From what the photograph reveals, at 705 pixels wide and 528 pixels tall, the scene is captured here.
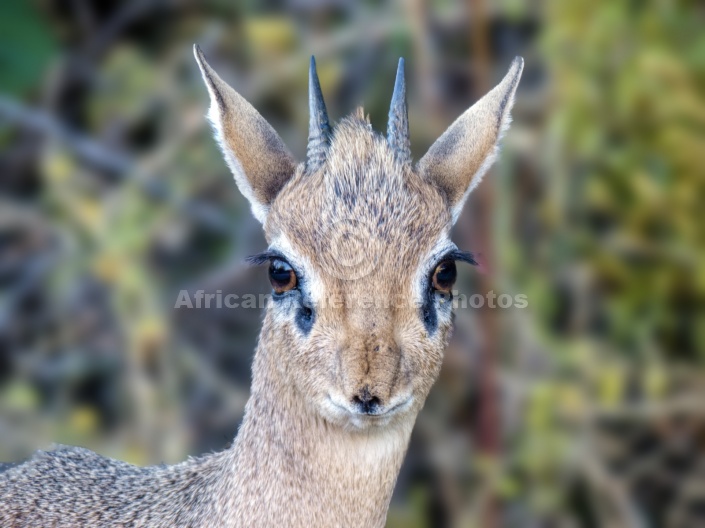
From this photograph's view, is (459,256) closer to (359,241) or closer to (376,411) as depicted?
(359,241)

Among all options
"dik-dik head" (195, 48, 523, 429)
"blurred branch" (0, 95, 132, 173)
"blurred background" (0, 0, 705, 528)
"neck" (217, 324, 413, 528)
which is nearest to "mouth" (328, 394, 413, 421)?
"dik-dik head" (195, 48, 523, 429)

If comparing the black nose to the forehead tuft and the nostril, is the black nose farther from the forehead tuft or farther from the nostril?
the forehead tuft

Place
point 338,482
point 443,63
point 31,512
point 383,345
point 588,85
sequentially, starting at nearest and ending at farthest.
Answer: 1. point 383,345
2. point 338,482
3. point 31,512
4. point 588,85
5. point 443,63

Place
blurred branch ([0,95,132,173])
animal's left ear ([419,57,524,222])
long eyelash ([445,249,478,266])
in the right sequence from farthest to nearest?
blurred branch ([0,95,132,173]) < animal's left ear ([419,57,524,222]) < long eyelash ([445,249,478,266])

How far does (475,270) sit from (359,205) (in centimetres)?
324

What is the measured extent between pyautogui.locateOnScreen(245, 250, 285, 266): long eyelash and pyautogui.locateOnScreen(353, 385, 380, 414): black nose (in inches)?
22.4

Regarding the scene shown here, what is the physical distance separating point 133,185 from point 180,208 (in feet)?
1.11

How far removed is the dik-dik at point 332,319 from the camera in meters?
3.49

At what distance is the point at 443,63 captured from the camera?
729 centimetres

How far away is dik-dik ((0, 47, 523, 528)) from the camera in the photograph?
11.4ft

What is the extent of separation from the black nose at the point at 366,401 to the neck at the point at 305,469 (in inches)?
11.5

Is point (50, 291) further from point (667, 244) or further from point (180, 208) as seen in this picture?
point (667, 244)

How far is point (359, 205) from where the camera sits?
12.0 ft

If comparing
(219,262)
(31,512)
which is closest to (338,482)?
(31,512)
